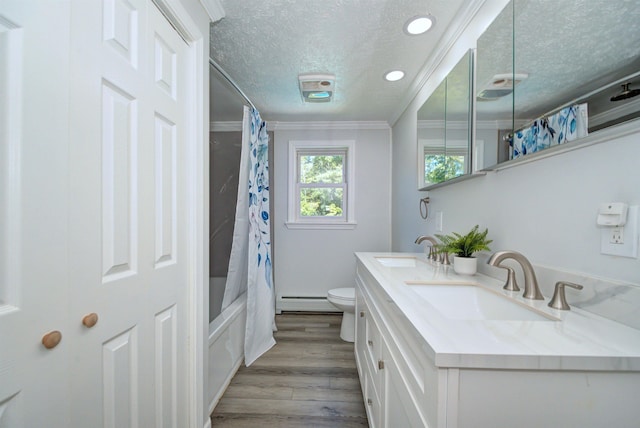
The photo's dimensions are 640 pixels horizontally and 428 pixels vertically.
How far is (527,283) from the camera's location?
90cm

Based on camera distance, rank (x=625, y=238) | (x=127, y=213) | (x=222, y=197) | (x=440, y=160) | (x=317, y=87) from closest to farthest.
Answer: (x=625, y=238), (x=127, y=213), (x=440, y=160), (x=222, y=197), (x=317, y=87)

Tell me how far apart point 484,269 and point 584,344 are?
2.47 feet

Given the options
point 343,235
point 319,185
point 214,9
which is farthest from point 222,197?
point 343,235

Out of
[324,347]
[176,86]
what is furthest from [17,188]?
[324,347]

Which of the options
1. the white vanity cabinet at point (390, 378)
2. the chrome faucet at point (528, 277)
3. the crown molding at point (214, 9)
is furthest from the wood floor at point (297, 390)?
the crown molding at point (214, 9)

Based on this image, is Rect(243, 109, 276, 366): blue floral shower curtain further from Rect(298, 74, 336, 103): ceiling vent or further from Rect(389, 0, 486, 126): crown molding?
Rect(389, 0, 486, 126): crown molding

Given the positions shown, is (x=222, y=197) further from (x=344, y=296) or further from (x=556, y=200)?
(x=556, y=200)

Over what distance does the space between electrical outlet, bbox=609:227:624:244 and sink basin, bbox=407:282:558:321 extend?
27cm

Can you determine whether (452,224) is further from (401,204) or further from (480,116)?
(401,204)

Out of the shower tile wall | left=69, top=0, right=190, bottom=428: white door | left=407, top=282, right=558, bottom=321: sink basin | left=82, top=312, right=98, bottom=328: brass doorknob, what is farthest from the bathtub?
left=407, top=282, right=558, bottom=321: sink basin

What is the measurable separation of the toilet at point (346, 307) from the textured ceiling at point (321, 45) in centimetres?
177

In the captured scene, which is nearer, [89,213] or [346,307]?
[89,213]

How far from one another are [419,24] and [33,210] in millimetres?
1835

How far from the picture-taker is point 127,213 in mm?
817
